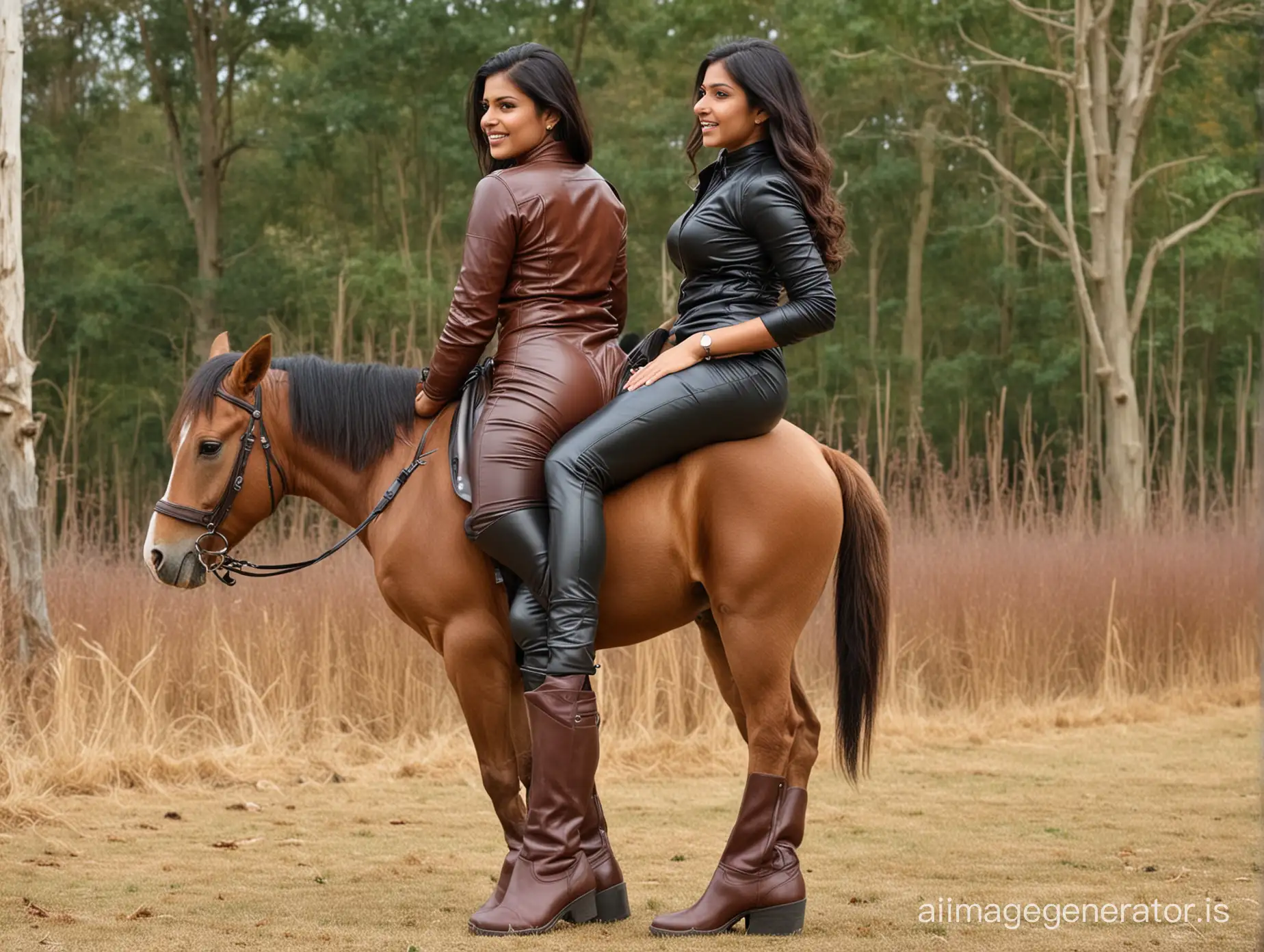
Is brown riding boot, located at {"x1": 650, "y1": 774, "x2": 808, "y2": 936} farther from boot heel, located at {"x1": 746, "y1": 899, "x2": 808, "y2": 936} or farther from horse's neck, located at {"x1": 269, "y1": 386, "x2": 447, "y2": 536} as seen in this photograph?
horse's neck, located at {"x1": 269, "y1": 386, "x2": 447, "y2": 536}

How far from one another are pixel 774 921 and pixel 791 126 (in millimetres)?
2108

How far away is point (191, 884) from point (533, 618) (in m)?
1.66

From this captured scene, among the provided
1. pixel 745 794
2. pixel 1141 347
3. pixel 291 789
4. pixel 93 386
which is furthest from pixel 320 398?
pixel 1141 347

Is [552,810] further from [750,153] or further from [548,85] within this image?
[548,85]

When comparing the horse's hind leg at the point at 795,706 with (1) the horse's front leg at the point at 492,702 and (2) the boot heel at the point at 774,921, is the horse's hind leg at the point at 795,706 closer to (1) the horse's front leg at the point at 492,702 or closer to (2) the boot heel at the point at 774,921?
(2) the boot heel at the point at 774,921

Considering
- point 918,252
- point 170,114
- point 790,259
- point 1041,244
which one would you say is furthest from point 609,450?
point 918,252

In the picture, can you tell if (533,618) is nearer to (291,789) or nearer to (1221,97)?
(291,789)

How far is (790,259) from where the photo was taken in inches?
153

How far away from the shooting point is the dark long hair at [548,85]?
411cm

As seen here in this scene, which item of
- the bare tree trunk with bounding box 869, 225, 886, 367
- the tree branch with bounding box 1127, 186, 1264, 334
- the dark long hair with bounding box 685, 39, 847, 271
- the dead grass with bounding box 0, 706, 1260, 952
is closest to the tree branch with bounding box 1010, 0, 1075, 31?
the tree branch with bounding box 1127, 186, 1264, 334

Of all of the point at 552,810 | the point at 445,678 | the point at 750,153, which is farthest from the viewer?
the point at 445,678

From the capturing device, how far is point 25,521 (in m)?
6.88

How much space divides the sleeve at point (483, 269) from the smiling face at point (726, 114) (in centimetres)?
57

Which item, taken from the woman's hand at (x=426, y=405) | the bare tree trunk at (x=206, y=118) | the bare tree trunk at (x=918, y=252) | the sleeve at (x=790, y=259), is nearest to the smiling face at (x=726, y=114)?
the sleeve at (x=790, y=259)
